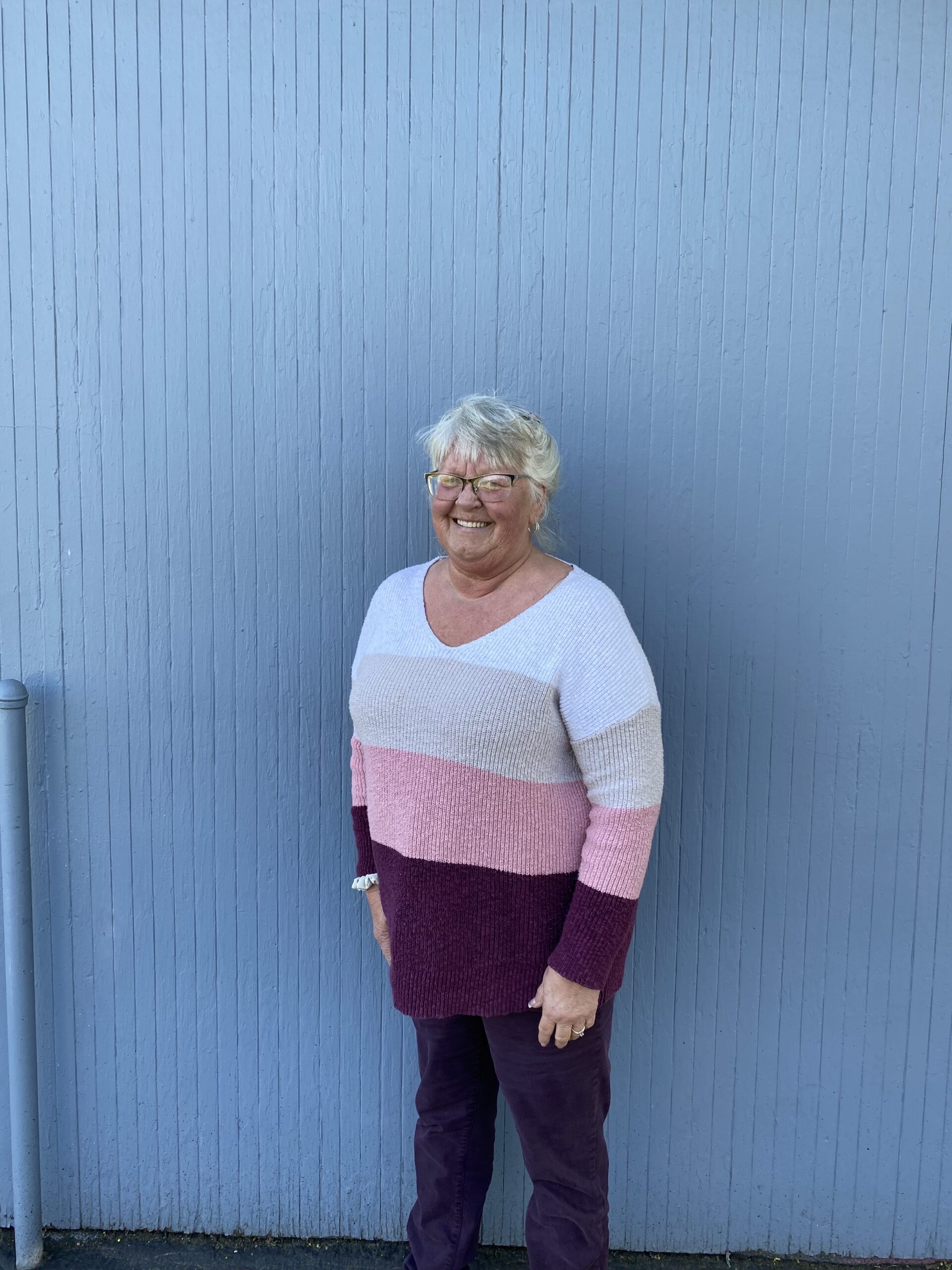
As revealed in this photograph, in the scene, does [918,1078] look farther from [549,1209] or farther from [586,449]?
[586,449]

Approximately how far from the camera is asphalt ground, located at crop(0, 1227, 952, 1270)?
2.01 m

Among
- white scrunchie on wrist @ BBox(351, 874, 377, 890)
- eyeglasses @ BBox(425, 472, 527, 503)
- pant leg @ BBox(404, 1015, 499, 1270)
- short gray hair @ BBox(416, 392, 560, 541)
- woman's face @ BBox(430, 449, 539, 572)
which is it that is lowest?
pant leg @ BBox(404, 1015, 499, 1270)

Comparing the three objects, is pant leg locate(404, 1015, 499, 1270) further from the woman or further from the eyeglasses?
the eyeglasses

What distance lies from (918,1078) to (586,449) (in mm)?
1552

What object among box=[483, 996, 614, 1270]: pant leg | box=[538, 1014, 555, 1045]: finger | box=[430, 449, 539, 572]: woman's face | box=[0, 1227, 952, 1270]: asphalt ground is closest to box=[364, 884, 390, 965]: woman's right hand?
box=[483, 996, 614, 1270]: pant leg

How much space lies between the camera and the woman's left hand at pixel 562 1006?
1512 millimetres

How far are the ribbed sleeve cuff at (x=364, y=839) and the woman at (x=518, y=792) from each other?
0.34ft

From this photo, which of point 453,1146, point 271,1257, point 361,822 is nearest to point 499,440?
point 361,822

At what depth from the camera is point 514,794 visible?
1535 mm

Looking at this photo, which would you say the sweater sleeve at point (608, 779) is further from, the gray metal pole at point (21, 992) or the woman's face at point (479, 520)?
the gray metal pole at point (21, 992)

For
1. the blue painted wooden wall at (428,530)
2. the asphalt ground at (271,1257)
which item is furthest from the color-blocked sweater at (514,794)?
the asphalt ground at (271,1257)

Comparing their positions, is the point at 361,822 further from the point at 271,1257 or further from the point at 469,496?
the point at 271,1257

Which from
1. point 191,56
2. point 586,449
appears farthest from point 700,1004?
point 191,56

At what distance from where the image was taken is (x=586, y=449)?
1.90 metres
